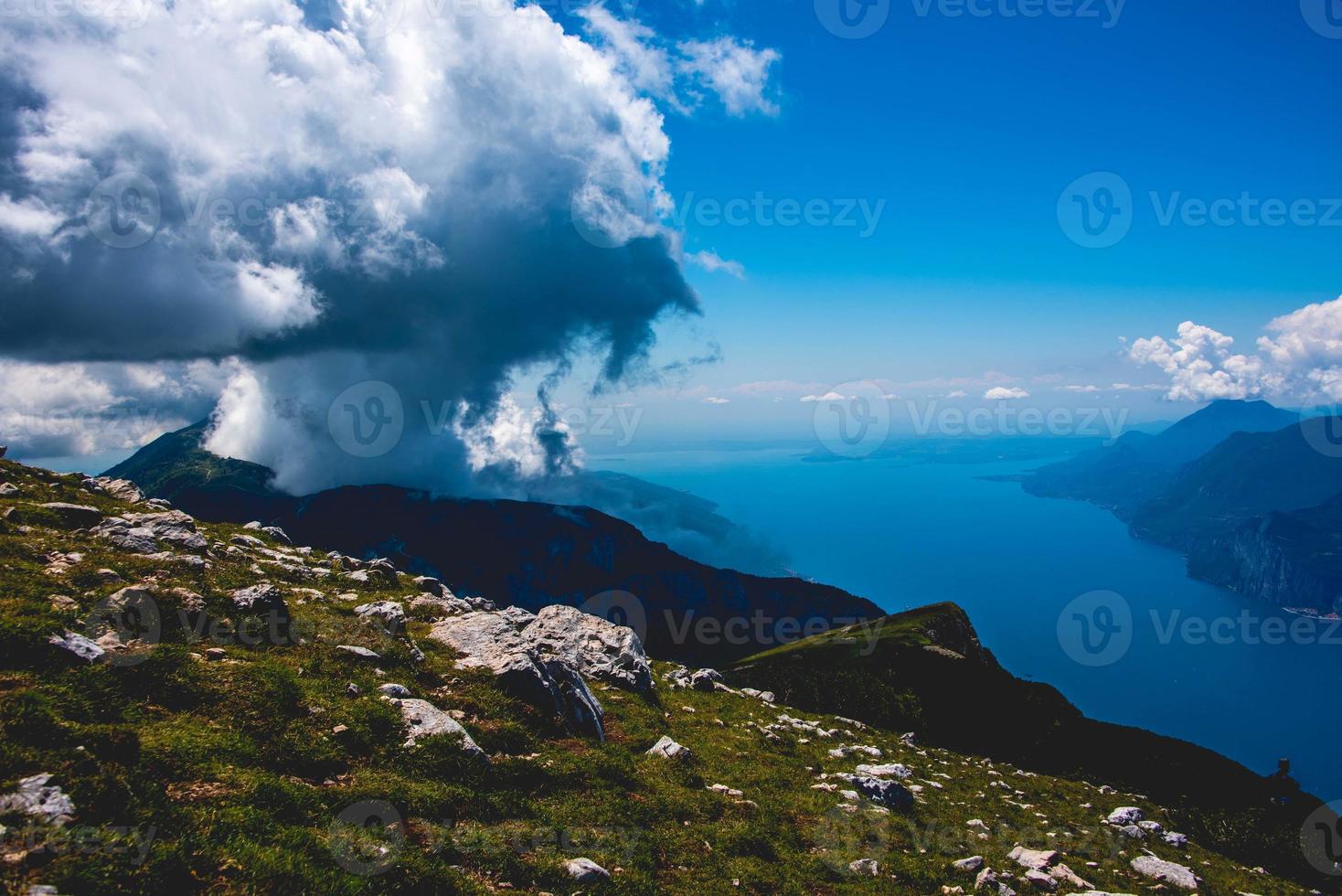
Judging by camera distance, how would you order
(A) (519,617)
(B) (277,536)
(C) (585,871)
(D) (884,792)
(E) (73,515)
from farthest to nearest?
(B) (277,536), (A) (519,617), (E) (73,515), (D) (884,792), (C) (585,871)

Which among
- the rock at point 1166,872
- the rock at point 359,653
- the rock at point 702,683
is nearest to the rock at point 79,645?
the rock at point 359,653

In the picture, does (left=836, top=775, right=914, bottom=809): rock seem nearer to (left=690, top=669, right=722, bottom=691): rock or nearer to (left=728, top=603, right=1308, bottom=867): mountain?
(left=690, top=669, right=722, bottom=691): rock

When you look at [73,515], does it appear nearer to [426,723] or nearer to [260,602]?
[260,602]

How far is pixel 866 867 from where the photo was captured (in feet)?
51.7

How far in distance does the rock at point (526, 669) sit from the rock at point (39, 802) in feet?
36.6

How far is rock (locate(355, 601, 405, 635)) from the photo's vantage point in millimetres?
20984

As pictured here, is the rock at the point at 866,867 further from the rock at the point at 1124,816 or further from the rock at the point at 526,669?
the rock at the point at 1124,816

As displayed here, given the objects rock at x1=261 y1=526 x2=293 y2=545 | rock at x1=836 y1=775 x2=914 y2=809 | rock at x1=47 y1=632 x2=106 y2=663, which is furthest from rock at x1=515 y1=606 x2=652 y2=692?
rock at x1=261 y1=526 x2=293 y2=545

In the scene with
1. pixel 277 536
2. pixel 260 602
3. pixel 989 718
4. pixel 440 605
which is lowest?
pixel 989 718

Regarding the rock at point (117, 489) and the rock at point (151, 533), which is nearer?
the rock at point (151, 533)

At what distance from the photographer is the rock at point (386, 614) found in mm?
20984

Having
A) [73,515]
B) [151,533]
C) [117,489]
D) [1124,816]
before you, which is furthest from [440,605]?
[1124,816]

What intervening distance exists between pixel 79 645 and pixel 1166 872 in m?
34.1

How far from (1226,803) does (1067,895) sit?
67.9 metres
